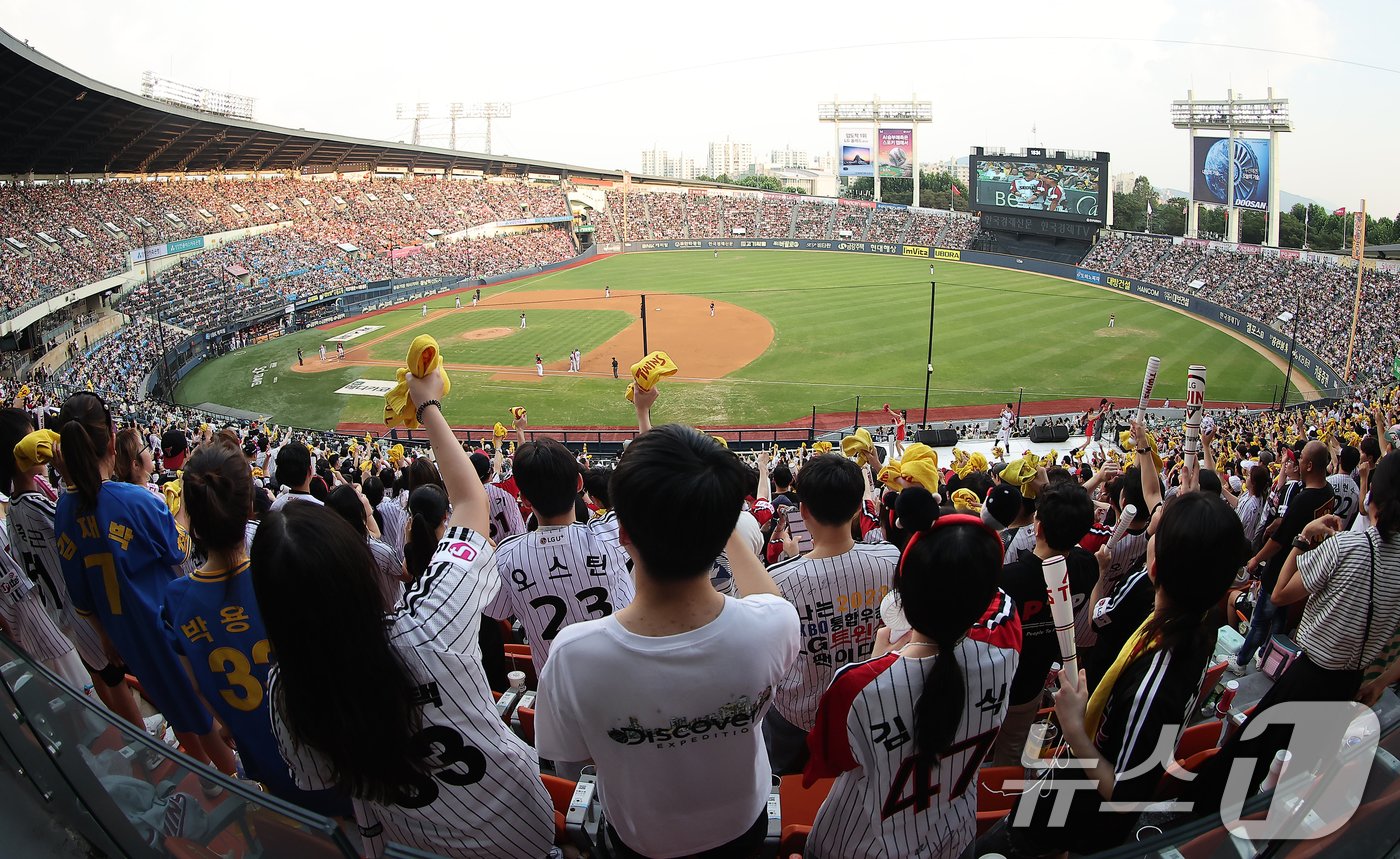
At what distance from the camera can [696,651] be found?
6.80ft

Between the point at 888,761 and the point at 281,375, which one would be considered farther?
the point at 281,375

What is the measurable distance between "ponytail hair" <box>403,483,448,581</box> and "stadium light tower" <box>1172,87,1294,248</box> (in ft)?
182

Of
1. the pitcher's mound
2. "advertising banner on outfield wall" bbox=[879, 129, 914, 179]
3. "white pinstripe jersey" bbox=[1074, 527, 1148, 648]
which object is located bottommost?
"white pinstripe jersey" bbox=[1074, 527, 1148, 648]

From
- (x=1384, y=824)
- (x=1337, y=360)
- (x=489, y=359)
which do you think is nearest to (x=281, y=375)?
(x=489, y=359)

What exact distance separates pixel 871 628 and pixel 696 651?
189 cm

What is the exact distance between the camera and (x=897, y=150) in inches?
2921

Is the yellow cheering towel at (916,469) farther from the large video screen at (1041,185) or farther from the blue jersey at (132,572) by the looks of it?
the large video screen at (1041,185)

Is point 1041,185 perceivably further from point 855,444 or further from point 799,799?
point 799,799

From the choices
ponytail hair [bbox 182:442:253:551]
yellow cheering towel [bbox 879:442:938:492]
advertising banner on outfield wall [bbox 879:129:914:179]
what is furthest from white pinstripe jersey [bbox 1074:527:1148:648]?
advertising banner on outfield wall [bbox 879:129:914:179]

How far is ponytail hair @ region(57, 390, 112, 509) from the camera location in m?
3.90

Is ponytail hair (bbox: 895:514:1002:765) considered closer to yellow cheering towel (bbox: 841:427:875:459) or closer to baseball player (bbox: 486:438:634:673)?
baseball player (bbox: 486:438:634:673)

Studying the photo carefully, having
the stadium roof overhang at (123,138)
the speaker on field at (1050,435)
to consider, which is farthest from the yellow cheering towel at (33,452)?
the stadium roof overhang at (123,138)

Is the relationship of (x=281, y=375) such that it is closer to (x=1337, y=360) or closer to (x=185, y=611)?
(x=185, y=611)

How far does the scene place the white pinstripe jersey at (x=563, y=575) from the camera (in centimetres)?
377
